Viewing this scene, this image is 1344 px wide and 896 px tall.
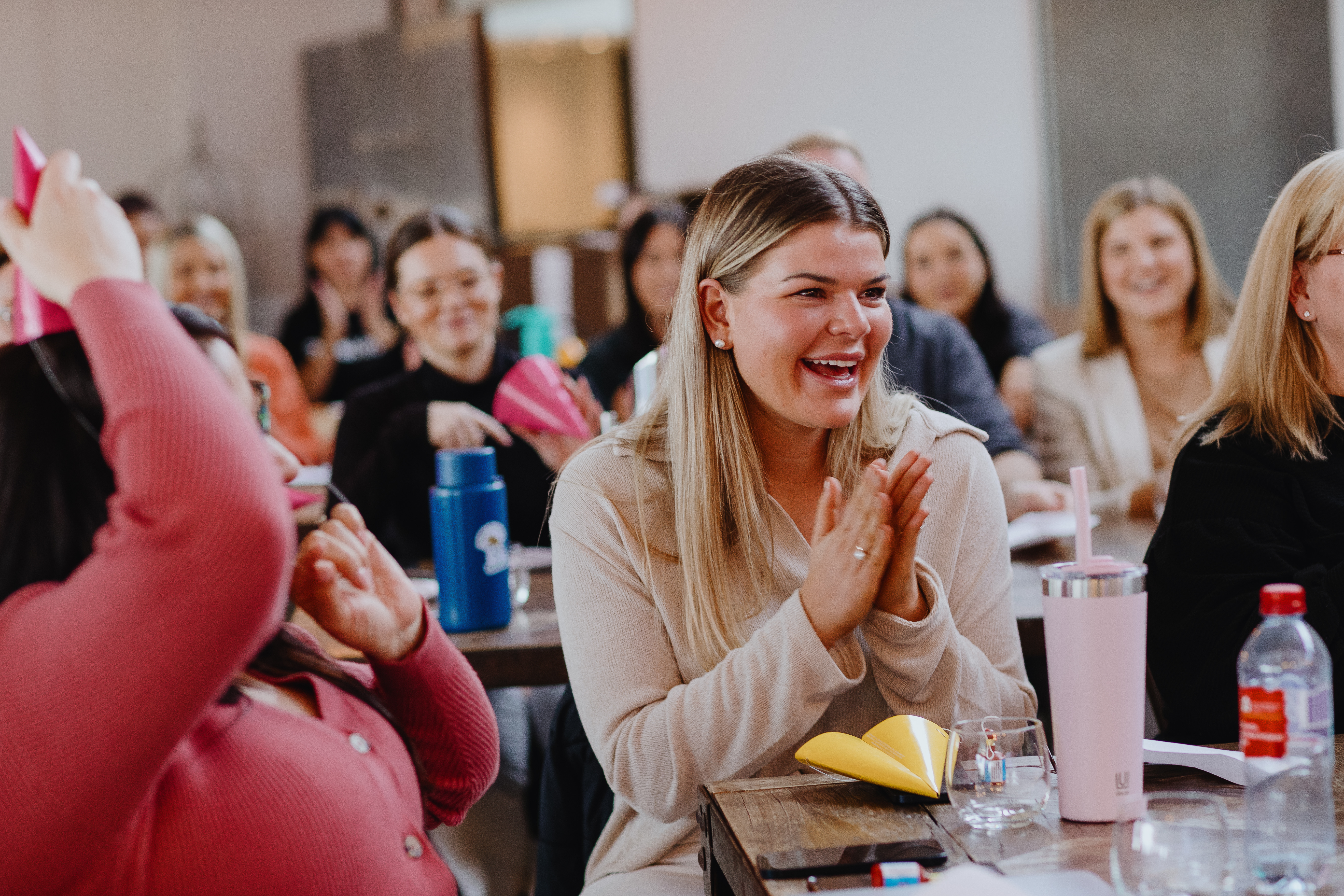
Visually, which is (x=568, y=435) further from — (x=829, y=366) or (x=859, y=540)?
(x=859, y=540)

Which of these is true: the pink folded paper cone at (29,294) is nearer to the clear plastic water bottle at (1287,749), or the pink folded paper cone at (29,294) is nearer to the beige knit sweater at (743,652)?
the beige knit sweater at (743,652)

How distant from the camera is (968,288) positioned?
3.92 meters

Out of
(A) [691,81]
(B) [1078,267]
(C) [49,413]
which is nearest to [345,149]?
(A) [691,81]

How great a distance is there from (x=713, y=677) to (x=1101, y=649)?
43cm

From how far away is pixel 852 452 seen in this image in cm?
157

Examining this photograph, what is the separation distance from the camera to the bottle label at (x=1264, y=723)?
0.96 m

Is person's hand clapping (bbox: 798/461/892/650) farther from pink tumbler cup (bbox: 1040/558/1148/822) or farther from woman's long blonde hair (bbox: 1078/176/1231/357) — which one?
woman's long blonde hair (bbox: 1078/176/1231/357)

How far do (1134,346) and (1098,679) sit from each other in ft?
7.61

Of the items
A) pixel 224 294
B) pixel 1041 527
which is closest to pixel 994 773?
pixel 1041 527

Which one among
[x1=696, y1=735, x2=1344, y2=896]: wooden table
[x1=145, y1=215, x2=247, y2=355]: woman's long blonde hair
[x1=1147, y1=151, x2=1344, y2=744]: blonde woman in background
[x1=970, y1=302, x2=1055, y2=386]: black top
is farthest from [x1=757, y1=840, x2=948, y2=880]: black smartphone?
[x1=145, y1=215, x2=247, y2=355]: woman's long blonde hair

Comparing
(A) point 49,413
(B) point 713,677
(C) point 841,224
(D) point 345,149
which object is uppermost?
(D) point 345,149

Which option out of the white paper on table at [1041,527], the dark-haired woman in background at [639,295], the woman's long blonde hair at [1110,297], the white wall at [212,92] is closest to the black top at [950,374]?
the woman's long blonde hair at [1110,297]

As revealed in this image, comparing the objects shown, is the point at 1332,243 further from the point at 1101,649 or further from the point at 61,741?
the point at 61,741

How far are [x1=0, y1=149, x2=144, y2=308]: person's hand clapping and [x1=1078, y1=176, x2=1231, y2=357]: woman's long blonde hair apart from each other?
2.64 metres
